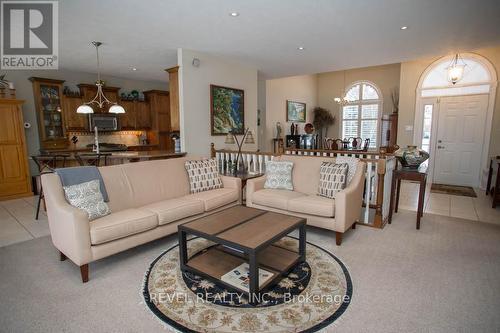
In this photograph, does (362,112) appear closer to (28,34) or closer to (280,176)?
(280,176)

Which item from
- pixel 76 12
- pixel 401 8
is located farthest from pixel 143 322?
pixel 401 8

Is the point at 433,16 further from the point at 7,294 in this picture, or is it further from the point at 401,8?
A: the point at 7,294

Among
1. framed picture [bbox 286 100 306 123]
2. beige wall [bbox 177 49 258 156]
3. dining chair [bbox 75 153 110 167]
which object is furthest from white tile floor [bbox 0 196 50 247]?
framed picture [bbox 286 100 306 123]

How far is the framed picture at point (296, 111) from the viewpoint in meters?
8.71

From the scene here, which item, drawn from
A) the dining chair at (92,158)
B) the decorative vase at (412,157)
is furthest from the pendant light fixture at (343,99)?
the dining chair at (92,158)

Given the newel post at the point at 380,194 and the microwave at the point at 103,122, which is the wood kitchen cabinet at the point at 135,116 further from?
the newel post at the point at 380,194

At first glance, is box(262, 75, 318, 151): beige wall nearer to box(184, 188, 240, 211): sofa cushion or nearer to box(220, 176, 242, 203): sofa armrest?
box(220, 176, 242, 203): sofa armrest

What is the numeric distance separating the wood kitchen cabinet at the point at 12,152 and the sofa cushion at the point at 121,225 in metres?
4.10

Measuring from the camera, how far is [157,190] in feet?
11.3

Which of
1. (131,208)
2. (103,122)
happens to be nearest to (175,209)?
(131,208)

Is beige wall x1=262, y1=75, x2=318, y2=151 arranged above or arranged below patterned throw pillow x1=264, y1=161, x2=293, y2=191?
above

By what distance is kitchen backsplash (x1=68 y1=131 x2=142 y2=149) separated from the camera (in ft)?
22.1

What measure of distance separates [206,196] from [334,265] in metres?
1.73

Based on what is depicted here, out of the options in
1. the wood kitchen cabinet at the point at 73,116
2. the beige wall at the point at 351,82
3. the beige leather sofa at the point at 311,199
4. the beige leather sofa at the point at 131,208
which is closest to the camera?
the beige leather sofa at the point at 131,208
